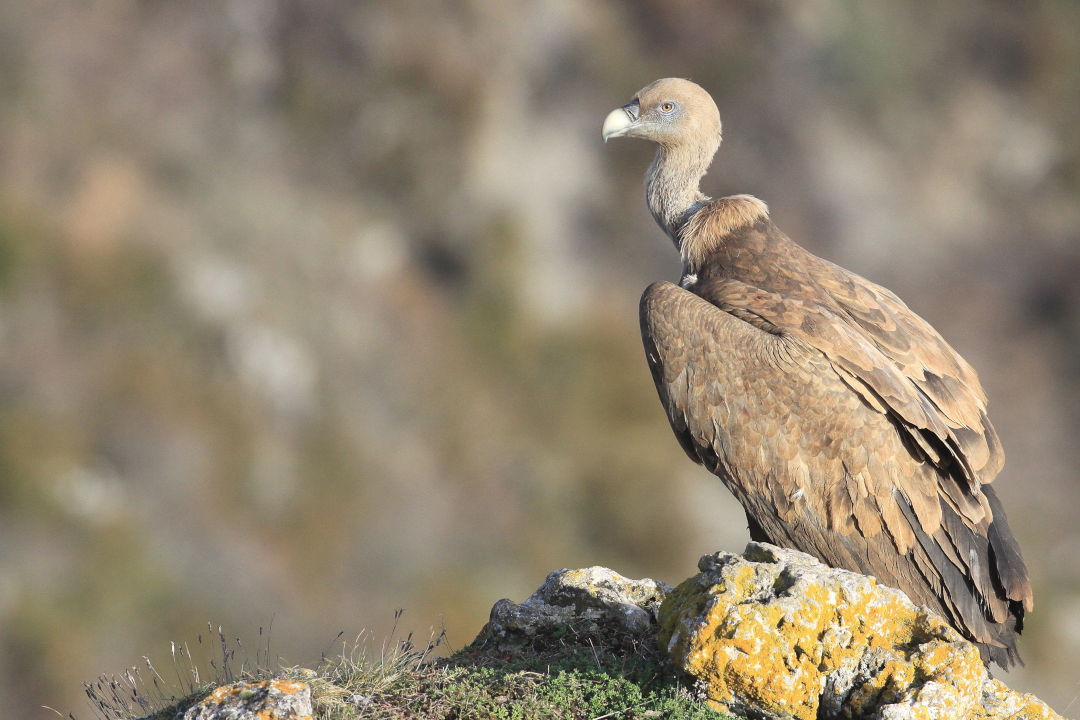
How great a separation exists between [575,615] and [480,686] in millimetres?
1079

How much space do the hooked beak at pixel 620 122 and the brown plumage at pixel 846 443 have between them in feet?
6.64

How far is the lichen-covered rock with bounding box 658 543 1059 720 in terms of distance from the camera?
15.4ft

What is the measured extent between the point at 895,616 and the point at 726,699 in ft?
2.65

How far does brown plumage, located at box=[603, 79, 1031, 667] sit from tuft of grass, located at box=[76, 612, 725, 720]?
3.54 ft

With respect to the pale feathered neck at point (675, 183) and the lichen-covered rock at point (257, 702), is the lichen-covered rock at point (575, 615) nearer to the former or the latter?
the lichen-covered rock at point (257, 702)

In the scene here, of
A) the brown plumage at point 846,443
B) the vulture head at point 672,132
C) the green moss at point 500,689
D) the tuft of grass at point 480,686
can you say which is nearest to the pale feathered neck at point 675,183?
the vulture head at point 672,132

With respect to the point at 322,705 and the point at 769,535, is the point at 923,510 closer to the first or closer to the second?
the point at 769,535

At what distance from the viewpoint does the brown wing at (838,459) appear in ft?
18.4

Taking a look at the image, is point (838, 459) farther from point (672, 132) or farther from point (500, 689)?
point (672, 132)

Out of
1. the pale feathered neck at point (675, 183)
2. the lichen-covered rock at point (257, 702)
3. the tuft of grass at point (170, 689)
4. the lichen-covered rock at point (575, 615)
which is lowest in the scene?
the lichen-covered rock at point (257, 702)

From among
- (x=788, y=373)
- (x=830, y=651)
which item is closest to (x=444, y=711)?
(x=830, y=651)

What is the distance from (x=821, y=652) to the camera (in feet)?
15.6

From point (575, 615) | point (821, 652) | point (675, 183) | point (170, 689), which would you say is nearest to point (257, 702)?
point (170, 689)

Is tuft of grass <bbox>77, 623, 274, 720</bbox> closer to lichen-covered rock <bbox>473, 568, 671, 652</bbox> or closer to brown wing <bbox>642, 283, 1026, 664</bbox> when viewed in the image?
lichen-covered rock <bbox>473, 568, 671, 652</bbox>
